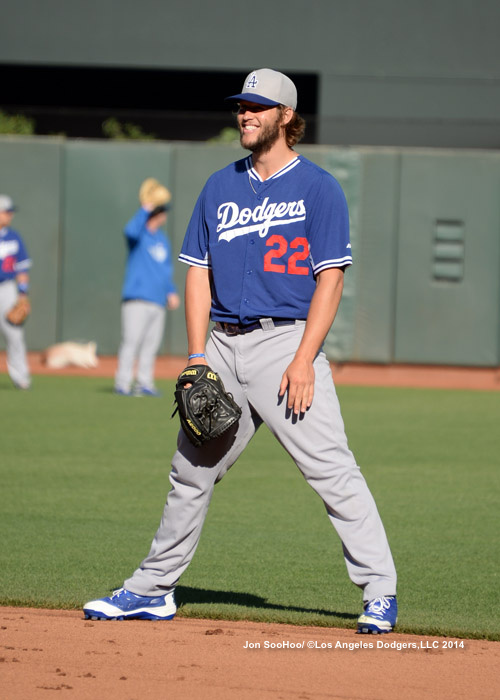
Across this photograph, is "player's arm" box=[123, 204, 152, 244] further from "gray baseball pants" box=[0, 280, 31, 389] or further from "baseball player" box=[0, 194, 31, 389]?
"gray baseball pants" box=[0, 280, 31, 389]

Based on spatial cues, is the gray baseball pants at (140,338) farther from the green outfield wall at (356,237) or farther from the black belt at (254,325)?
the black belt at (254,325)

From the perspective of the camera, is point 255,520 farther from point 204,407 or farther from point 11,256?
point 11,256

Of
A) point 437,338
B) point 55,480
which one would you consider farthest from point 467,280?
point 55,480

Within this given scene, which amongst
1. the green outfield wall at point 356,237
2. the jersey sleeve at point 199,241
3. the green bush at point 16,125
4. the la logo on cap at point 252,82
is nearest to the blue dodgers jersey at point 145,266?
the green outfield wall at point 356,237

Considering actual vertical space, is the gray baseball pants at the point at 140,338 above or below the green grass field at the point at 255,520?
above

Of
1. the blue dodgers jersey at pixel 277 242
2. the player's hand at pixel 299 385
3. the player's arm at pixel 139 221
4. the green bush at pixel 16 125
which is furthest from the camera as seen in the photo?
the green bush at pixel 16 125

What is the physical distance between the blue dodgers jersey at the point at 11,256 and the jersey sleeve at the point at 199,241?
831 centimetres

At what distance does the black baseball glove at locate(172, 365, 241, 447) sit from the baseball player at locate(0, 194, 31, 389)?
334 inches

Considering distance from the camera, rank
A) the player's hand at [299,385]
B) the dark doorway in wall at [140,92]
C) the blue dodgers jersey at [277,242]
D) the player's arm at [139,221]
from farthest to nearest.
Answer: the dark doorway in wall at [140,92]
the player's arm at [139,221]
the blue dodgers jersey at [277,242]
the player's hand at [299,385]

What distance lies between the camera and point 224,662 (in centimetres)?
383

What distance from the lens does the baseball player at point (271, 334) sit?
412 cm

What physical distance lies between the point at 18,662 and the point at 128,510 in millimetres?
2864

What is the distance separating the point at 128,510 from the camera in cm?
665

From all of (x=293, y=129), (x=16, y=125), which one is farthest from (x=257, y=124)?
(x=16, y=125)
